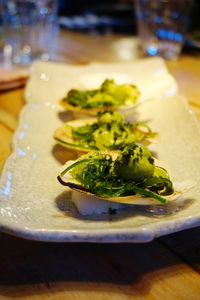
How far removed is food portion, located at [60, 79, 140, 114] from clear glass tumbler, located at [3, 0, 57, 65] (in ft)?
2.96

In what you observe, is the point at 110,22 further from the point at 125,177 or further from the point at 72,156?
the point at 125,177

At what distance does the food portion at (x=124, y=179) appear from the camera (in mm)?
933

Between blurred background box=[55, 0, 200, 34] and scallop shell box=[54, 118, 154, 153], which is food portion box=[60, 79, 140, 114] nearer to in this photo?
scallop shell box=[54, 118, 154, 153]

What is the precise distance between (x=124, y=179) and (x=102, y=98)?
26.1 inches

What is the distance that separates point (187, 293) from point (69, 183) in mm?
321

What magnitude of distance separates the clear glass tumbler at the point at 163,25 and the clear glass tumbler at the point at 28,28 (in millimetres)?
521

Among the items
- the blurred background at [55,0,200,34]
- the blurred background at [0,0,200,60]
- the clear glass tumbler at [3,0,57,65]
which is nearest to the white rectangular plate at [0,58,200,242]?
the clear glass tumbler at [3,0,57,65]

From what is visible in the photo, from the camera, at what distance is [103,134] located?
1296mm

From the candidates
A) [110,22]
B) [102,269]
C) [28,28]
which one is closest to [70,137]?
[102,269]

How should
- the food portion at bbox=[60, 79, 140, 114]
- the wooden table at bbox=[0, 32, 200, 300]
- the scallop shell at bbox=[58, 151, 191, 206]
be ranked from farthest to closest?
the food portion at bbox=[60, 79, 140, 114] < the scallop shell at bbox=[58, 151, 191, 206] < the wooden table at bbox=[0, 32, 200, 300]

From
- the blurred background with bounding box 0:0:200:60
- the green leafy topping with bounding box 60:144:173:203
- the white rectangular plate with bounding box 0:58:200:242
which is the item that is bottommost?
the blurred background with bounding box 0:0:200:60

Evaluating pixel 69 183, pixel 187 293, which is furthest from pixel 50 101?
pixel 187 293

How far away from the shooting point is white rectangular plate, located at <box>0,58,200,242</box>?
2.75 feet

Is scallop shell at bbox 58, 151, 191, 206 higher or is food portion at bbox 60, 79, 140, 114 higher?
scallop shell at bbox 58, 151, 191, 206
